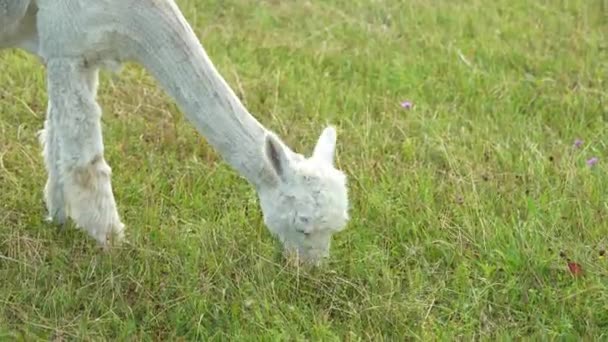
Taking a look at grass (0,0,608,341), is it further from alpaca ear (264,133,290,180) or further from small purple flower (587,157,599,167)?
alpaca ear (264,133,290,180)

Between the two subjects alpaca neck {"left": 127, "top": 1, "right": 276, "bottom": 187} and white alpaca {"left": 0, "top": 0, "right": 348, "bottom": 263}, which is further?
alpaca neck {"left": 127, "top": 1, "right": 276, "bottom": 187}

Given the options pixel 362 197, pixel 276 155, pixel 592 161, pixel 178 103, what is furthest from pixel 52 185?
pixel 592 161

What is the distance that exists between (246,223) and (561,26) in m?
4.55

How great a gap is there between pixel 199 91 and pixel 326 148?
25.1 inches

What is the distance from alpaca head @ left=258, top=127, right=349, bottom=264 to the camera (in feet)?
14.5

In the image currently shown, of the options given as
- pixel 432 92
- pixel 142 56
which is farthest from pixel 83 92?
pixel 432 92

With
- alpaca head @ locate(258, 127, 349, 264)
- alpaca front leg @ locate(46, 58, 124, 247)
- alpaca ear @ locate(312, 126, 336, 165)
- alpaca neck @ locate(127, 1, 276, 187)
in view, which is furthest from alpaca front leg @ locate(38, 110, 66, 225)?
→ alpaca ear @ locate(312, 126, 336, 165)

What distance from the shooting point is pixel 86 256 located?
4.80m

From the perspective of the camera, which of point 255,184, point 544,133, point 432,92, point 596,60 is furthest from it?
point 596,60

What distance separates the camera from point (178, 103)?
4.72 m

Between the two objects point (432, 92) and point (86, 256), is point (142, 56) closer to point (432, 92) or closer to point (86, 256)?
point (86, 256)

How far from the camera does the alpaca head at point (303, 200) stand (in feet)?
14.5

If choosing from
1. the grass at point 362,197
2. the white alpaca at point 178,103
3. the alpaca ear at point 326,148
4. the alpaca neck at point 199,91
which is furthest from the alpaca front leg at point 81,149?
the alpaca ear at point 326,148

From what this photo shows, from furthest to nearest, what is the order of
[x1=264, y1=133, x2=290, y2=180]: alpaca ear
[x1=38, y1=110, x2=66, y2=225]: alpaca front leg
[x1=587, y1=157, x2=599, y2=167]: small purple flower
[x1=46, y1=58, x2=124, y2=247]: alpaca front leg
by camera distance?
[x1=587, y1=157, x2=599, y2=167]: small purple flower, [x1=38, y1=110, x2=66, y2=225]: alpaca front leg, [x1=46, y1=58, x2=124, y2=247]: alpaca front leg, [x1=264, y1=133, x2=290, y2=180]: alpaca ear
